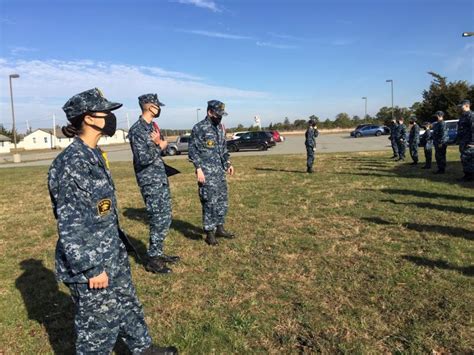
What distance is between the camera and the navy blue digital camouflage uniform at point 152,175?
4.39 metres

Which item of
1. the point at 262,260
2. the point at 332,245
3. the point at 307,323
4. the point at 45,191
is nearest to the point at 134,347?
the point at 307,323

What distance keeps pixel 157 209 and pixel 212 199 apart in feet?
3.65

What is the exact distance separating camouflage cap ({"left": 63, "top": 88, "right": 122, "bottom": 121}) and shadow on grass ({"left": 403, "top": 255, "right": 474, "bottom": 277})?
398 cm

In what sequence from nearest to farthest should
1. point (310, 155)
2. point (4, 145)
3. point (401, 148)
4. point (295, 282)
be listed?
point (295, 282) → point (310, 155) → point (401, 148) → point (4, 145)

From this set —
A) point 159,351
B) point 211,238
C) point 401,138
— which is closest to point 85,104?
point 159,351

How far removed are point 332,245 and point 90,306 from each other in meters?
3.76

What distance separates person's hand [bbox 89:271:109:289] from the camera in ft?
7.59

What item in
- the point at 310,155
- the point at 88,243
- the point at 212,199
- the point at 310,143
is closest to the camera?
the point at 88,243

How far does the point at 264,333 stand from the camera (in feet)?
10.7

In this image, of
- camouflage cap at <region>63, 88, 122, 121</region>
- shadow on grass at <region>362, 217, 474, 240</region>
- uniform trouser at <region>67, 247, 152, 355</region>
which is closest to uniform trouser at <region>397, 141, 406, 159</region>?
shadow on grass at <region>362, 217, 474, 240</region>

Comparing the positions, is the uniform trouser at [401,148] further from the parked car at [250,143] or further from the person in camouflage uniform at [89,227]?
the parked car at [250,143]

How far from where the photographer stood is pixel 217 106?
5512 millimetres

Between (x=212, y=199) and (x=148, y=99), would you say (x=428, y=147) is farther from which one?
(x=148, y=99)

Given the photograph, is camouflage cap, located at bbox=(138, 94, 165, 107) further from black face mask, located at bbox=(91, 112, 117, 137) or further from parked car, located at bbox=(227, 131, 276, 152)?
parked car, located at bbox=(227, 131, 276, 152)
